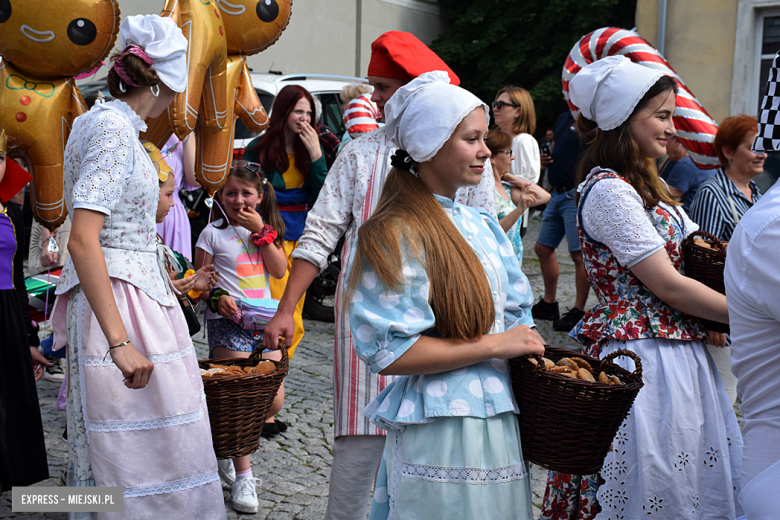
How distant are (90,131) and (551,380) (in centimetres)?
164

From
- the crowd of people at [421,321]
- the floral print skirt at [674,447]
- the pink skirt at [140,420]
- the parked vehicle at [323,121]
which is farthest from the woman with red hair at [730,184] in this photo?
the parked vehicle at [323,121]

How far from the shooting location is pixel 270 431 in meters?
4.25

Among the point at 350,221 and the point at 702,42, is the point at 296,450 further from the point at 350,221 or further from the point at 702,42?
the point at 702,42

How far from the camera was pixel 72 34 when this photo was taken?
9.52 ft

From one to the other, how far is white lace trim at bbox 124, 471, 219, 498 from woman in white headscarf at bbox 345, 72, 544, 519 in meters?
0.82

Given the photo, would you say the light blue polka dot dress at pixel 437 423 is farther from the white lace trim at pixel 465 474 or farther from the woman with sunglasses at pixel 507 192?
the woman with sunglasses at pixel 507 192

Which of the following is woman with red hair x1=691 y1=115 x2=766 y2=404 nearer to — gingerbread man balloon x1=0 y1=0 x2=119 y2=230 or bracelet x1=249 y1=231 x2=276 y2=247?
bracelet x1=249 y1=231 x2=276 y2=247

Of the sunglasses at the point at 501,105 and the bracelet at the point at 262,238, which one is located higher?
the sunglasses at the point at 501,105

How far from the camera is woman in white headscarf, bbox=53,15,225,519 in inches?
88.5

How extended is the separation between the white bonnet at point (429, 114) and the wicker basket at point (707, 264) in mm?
1008

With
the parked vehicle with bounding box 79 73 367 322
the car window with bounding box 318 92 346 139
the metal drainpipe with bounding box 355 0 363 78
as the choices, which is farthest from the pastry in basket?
the metal drainpipe with bounding box 355 0 363 78

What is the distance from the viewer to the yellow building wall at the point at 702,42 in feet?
35.0

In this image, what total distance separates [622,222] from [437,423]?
1066 mm

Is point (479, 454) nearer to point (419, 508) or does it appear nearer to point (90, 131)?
point (419, 508)
